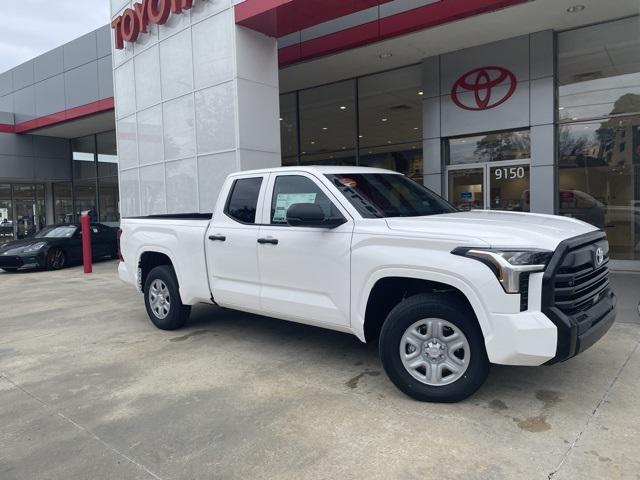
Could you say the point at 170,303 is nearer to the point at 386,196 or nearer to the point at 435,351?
the point at 386,196

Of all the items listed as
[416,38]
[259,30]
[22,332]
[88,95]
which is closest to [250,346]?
[22,332]

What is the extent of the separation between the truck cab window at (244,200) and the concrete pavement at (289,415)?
143 centimetres

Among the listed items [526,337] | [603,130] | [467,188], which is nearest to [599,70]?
[603,130]

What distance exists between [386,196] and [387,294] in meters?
1.02

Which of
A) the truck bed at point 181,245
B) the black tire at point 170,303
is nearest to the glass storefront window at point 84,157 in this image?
the truck bed at point 181,245

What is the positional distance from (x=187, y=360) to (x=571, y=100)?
9357 mm

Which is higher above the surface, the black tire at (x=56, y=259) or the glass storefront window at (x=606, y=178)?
the glass storefront window at (x=606, y=178)

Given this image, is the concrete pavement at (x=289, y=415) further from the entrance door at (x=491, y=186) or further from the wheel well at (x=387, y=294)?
the entrance door at (x=491, y=186)

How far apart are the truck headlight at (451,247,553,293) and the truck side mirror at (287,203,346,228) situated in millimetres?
1304

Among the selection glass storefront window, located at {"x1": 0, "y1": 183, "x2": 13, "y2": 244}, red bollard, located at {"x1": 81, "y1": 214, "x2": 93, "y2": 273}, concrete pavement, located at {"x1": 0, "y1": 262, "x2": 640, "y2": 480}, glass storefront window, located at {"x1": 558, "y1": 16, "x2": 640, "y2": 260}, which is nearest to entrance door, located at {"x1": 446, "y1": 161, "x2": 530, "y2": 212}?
glass storefront window, located at {"x1": 558, "y1": 16, "x2": 640, "y2": 260}

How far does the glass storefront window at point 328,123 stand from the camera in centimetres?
1418

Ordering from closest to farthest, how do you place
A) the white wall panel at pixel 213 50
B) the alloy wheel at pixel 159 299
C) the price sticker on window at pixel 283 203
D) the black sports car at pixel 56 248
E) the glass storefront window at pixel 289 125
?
the price sticker on window at pixel 283 203
the alloy wheel at pixel 159 299
the white wall panel at pixel 213 50
the black sports car at pixel 56 248
the glass storefront window at pixel 289 125

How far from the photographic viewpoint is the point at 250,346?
541cm

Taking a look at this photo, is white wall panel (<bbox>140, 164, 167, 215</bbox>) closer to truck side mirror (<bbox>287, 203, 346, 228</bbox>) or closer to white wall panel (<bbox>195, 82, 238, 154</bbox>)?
white wall panel (<bbox>195, 82, 238, 154</bbox>)
